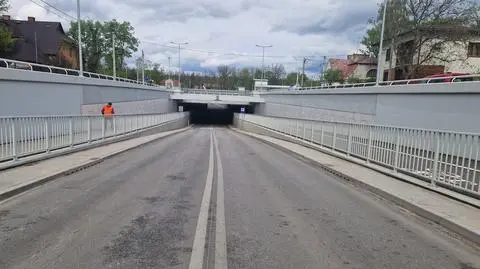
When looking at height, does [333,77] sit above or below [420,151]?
above

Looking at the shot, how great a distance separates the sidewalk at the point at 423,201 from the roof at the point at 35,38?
70395mm

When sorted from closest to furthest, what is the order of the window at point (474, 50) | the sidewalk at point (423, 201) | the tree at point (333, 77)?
1. the sidewalk at point (423, 201)
2. the window at point (474, 50)
3. the tree at point (333, 77)

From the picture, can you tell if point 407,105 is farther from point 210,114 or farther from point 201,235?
point 210,114

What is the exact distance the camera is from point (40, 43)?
76.6 meters

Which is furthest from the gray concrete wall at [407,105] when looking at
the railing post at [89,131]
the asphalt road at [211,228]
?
the railing post at [89,131]

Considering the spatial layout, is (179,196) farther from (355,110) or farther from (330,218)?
(355,110)

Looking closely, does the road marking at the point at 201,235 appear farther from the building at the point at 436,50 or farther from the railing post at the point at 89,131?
the building at the point at 436,50

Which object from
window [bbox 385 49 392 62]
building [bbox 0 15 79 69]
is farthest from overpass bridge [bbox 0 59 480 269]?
building [bbox 0 15 79 69]

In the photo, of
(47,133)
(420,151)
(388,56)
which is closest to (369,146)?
(420,151)

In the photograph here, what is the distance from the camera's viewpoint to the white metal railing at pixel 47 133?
37.1 feet

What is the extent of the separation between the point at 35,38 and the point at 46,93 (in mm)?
58440

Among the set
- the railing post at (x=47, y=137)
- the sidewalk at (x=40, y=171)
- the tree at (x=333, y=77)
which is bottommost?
the sidewalk at (x=40, y=171)

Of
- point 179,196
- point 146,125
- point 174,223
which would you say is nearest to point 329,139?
point 179,196

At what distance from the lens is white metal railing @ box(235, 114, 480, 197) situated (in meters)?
8.61
